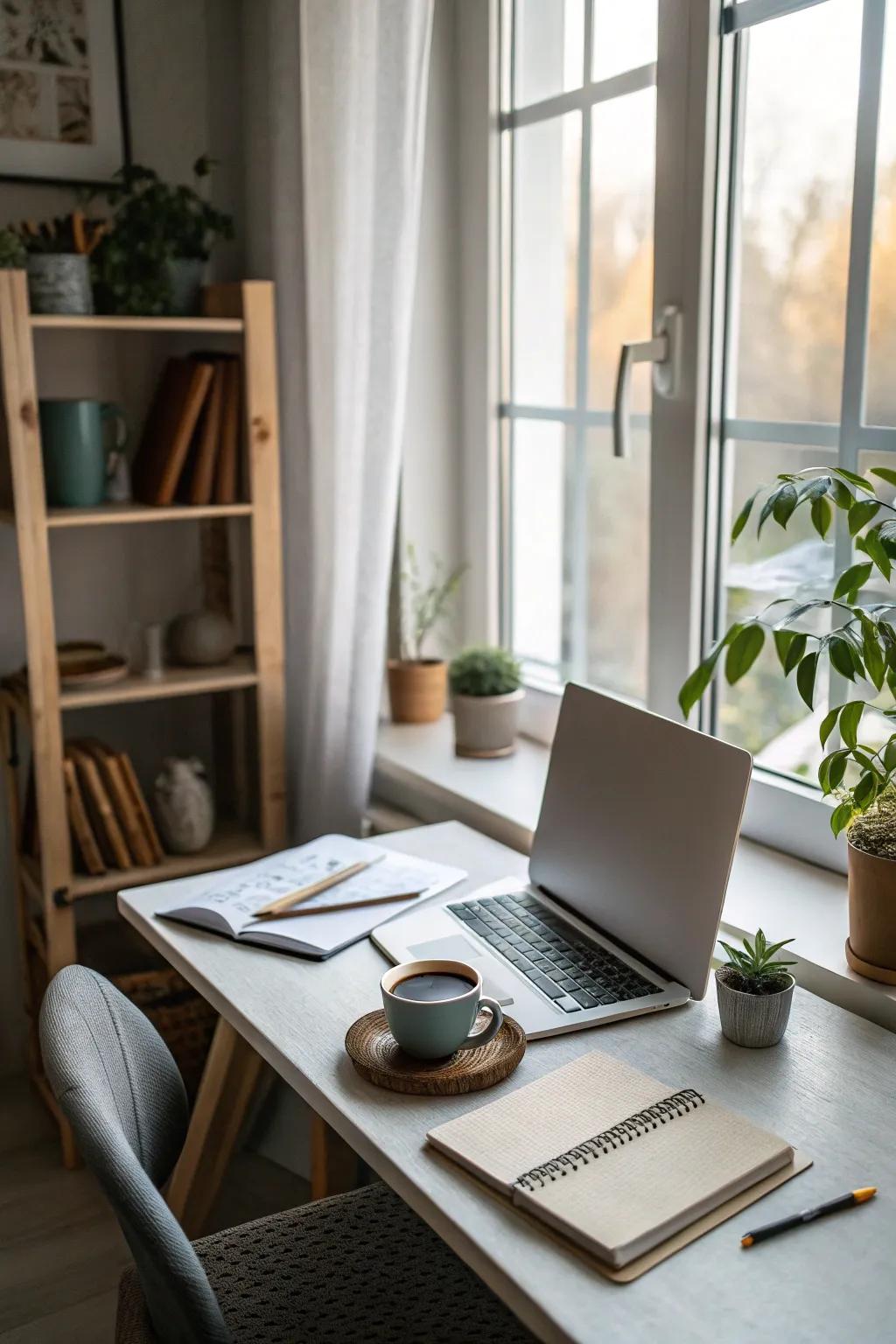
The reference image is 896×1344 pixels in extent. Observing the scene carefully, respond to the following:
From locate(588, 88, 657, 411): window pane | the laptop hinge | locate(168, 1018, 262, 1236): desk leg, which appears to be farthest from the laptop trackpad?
locate(588, 88, 657, 411): window pane

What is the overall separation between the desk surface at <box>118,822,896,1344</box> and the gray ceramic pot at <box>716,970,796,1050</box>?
1 centimetres

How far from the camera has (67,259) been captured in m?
1.97

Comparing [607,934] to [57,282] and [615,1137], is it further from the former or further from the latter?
[57,282]

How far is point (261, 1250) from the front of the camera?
1.31 metres

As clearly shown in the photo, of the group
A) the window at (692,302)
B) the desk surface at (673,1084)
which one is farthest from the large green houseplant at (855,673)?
the window at (692,302)

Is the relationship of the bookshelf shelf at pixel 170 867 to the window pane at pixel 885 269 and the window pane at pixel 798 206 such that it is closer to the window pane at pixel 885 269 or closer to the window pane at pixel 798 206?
the window pane at pixel 798 206

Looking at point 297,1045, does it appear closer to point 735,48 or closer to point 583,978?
point 583,978

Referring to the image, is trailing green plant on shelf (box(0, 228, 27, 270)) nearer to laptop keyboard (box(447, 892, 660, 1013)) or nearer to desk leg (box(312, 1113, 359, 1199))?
laptop keyboard (box(447, 892, 660, 1013))

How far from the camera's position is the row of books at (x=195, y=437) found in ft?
6.97

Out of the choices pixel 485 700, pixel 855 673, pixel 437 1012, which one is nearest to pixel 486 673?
pixel 485 700

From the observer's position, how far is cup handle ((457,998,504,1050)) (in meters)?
1.20

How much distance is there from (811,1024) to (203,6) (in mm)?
1992

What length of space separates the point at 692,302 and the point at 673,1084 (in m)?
1.05

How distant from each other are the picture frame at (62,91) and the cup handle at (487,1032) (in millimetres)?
1647
